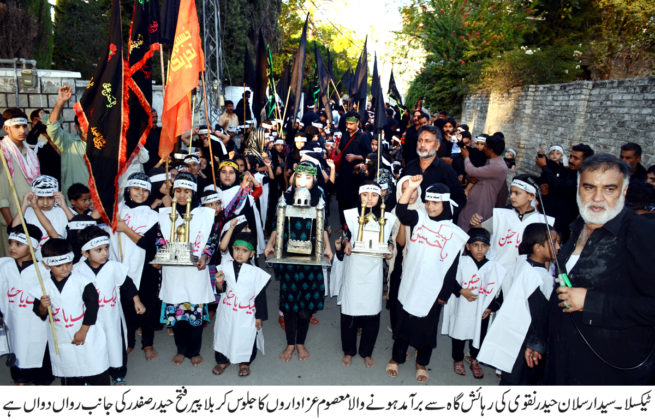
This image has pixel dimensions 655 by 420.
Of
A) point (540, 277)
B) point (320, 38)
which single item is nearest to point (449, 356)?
point (540, 277)

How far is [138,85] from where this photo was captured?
4.56 meters

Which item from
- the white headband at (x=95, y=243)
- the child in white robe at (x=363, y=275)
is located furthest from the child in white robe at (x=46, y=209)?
the child in white robe at (x=363, y=275)

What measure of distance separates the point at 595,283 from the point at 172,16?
5.52 meters

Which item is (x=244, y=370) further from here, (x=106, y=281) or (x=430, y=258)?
(x=430, y=258)

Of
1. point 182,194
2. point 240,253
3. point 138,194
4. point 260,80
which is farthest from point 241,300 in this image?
point 260,80

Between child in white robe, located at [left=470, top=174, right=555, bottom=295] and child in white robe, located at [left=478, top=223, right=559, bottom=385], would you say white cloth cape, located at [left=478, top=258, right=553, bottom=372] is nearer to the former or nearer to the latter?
child in white robe, located at [left=478, top=223, right=559, bottom=385]

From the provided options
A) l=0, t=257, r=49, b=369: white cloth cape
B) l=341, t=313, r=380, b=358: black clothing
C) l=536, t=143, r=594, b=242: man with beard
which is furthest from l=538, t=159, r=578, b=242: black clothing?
l=0, t=257, r=49, b=369: white cloth cape

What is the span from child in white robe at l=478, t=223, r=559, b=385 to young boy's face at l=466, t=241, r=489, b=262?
0.53 metres

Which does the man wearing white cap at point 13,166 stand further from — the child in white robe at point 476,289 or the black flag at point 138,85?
the child in white robe at point 476,289

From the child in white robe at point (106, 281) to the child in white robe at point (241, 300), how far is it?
2.72 feet

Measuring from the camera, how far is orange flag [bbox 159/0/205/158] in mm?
4852

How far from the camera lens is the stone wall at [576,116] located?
7.39 metres

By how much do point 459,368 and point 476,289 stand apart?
0.87 m

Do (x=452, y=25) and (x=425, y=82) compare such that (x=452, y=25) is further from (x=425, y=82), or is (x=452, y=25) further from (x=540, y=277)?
(x=540, y=277)
